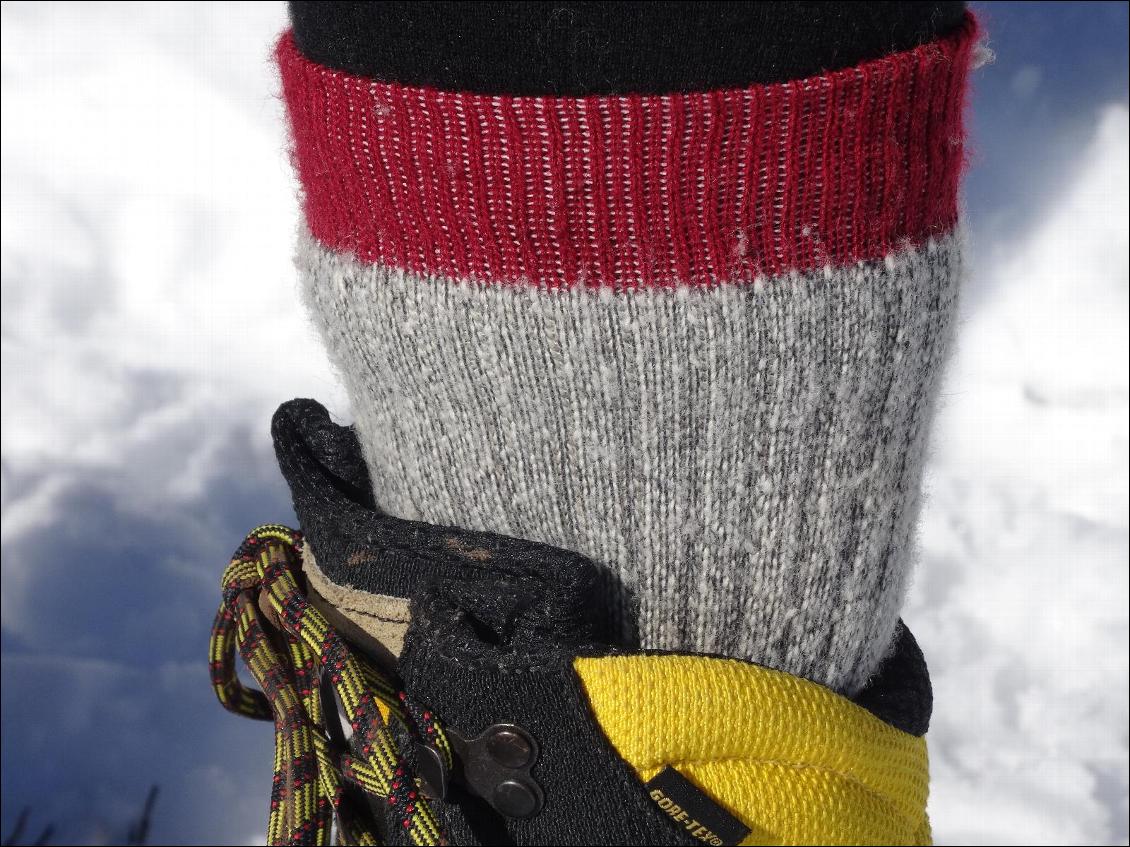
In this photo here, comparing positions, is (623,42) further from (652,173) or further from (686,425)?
(686,425)

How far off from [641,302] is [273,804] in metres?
0.33

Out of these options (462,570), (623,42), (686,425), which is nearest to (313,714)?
(462,570)

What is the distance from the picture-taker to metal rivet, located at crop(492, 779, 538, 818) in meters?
0.50

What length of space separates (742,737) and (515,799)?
0.11m

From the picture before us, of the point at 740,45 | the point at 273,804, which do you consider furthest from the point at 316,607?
the point at 740,45

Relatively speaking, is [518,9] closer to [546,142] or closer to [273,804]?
[546,142]

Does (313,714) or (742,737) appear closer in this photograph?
(742,737)

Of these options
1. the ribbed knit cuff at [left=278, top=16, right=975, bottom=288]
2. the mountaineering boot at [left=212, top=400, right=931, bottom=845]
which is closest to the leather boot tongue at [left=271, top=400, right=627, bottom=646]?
the mountaineering boot at [left=212, top=400, right=931, bottom=845]

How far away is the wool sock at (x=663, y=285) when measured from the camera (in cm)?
44

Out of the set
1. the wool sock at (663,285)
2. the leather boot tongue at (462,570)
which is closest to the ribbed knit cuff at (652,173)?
the wool sock at (663,285)

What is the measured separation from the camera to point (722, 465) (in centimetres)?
49

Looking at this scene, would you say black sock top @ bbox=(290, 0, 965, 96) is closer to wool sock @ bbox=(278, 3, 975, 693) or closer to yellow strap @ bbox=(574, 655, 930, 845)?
wool sock @ bbox=(278, 3, 975, 693)

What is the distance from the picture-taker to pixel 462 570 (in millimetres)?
521

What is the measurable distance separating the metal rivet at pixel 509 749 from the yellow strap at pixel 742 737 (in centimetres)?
4
